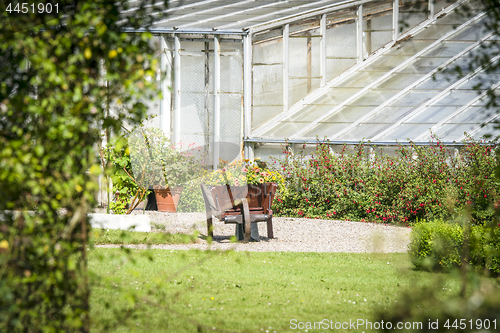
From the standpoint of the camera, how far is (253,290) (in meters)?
4.18

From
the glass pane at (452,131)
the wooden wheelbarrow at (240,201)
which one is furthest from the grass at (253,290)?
Answer: the glass pane at (452,131)

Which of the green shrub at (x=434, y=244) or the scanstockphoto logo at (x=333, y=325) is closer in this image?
the scanstockphoto logo at (x=333, y=325)

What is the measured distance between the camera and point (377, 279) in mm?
4758

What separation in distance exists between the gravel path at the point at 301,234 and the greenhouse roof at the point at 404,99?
8.47ft

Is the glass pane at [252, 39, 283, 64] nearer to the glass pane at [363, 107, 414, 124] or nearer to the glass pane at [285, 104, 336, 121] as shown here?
the glass pane at [285, 104, 336, 121]

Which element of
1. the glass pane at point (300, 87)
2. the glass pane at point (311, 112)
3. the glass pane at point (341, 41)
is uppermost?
the glass pane at point (341, 41)

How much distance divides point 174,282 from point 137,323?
46.1 inches

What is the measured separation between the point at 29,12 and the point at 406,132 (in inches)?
388

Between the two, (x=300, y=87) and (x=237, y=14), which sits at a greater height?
(x=237, y=14)

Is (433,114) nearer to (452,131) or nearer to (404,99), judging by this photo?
(452,131)

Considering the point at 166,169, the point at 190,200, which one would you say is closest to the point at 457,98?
the point at 190,200

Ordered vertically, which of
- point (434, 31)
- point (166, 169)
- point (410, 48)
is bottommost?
point (166, 169)

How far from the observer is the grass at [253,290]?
3209 mm

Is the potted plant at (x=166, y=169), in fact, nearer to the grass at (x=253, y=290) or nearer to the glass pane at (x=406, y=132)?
the grass at (x=253, y=290)
